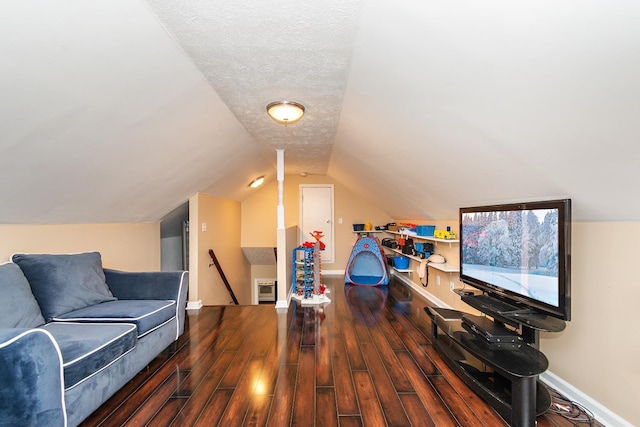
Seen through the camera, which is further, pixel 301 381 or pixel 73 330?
pixel 301 381

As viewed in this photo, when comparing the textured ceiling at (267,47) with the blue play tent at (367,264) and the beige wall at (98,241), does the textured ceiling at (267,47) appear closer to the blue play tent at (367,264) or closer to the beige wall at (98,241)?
the beige wall at (98,241)

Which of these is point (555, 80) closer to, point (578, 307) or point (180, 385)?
point (578, 307)

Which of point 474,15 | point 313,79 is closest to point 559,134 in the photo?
point 474,15

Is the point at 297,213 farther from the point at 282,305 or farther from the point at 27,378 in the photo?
the point at 27,378

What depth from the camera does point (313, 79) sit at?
2121 mm

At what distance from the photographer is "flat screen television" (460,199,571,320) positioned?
1665 mm

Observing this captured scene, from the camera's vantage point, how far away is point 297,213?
6.41 m

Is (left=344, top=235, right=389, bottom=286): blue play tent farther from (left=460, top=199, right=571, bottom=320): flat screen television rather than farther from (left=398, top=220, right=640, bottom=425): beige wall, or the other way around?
(left=398, top=220, right=640, bottom=425): beige wall

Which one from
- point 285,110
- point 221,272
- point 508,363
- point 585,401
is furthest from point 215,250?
point 585,401

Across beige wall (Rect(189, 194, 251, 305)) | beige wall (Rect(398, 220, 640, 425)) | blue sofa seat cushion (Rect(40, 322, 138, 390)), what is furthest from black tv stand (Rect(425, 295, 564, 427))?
beige wall (Rect(189, 194, 251, 305))

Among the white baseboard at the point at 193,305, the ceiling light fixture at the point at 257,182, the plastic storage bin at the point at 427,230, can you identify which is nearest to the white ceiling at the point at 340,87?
the plastic storage bin at the point at 427,230

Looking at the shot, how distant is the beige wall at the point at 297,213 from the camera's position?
20.9ft

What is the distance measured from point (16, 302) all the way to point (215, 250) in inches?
112

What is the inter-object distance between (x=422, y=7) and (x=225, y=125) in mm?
2189
